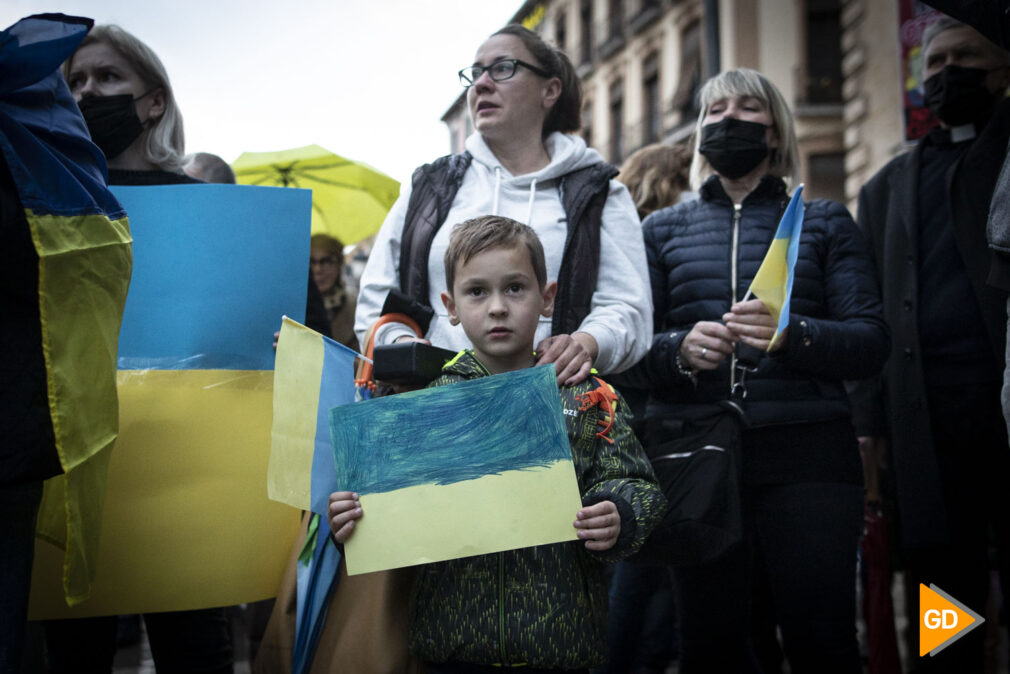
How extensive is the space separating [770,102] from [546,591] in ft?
5.98

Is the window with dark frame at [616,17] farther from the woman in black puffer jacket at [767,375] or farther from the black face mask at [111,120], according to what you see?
the black face mask at [111,120]

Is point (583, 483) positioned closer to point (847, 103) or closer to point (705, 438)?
point (705, 438)

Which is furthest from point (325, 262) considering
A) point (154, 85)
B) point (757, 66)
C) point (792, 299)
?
point (757, 66)

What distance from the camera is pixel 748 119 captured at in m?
2.96

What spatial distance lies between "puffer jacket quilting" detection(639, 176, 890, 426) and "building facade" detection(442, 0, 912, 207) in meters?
0.90

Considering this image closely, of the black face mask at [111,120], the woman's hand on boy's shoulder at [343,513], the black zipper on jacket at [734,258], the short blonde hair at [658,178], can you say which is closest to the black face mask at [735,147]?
the black zipper on jacket at [734,258]

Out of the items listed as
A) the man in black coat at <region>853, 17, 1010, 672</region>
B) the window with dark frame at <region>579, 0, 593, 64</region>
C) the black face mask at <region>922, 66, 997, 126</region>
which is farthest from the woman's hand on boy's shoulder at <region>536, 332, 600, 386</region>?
the window with dark frame at <region>579, 0, 593, 64</region>

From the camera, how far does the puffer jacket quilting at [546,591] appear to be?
6.24 feet

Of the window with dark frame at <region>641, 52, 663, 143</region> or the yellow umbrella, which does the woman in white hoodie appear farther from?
the window with dark frame at <region>641, 52, 663, 143</region>

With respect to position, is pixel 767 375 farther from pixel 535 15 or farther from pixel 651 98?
pixel 535 15

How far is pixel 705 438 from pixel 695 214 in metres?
0.84

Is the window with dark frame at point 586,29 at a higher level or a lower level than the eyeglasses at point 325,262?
higher

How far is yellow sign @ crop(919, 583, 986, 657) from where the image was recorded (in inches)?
112

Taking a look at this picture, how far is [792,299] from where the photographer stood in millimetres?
2738
